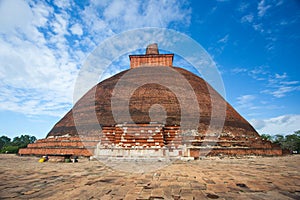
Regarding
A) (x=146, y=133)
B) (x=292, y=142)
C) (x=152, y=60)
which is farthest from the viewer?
(x=292, y=142)

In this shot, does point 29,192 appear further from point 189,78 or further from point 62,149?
point 189,78

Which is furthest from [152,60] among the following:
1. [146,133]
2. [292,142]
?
[292,142]

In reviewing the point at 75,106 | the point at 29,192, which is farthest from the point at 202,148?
the point at 75,106

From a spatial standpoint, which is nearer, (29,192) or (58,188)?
(29,192)

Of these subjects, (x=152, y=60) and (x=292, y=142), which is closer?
(x=152, y=60)

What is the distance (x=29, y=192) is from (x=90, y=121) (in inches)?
334

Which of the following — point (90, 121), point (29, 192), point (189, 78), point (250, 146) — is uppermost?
point (189, 78)

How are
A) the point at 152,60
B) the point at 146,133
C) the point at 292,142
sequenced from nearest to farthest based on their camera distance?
the point at 146,133 → the point at 152,60 → the point at 292,142

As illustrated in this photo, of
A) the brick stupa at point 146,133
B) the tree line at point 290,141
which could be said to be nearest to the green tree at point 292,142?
the tree line at point 290,141

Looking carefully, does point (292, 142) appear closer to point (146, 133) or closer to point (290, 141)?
point (290, 141)

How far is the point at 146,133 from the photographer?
8.74m

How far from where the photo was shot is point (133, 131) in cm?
882

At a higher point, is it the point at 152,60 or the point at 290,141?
the point at 152,60

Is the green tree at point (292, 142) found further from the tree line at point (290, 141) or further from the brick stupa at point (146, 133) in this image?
the brick stupa at point (146, 133)
